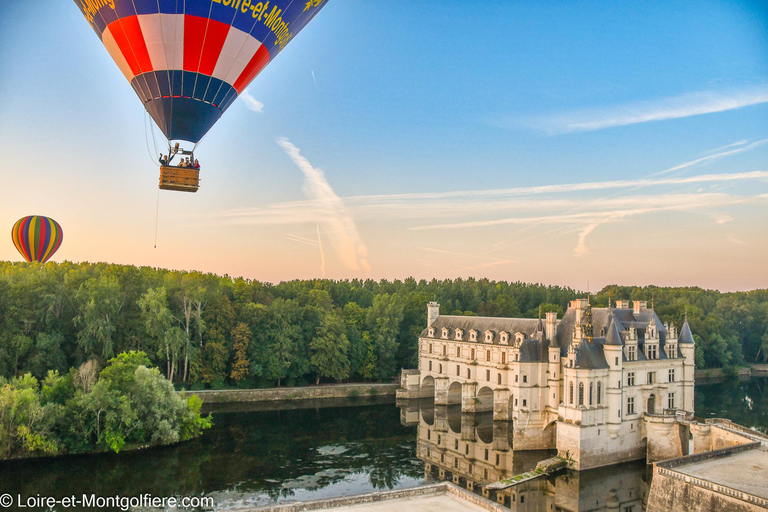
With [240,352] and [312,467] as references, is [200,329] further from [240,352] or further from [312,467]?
[312,467]

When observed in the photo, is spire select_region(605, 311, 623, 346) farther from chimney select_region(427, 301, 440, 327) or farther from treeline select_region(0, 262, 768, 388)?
chimney select_region(427, 301, 440, 327)

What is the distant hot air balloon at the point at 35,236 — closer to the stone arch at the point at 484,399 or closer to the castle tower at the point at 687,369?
the stone arch at the point at 484,399

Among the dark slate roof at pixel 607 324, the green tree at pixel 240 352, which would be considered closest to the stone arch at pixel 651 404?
the dark slate roof at pixel 607 324

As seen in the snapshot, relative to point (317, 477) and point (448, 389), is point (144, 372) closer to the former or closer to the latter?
point (317, 477)

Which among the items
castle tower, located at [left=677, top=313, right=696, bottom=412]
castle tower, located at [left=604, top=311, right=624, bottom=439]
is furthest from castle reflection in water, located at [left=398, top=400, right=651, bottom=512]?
castle tower, located at [left=677, top=313, right=696, bottom=412]

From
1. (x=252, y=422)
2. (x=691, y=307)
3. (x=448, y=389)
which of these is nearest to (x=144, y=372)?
(x=252, y=422)
